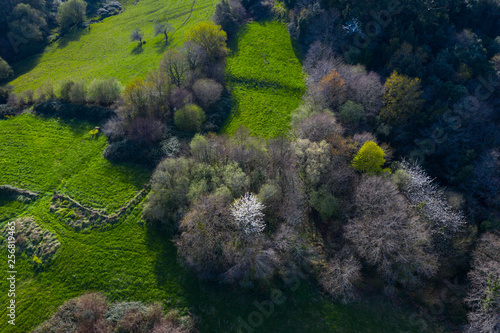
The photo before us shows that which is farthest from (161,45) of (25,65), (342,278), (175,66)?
(342,278)

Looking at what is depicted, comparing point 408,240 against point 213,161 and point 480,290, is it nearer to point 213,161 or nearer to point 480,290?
point 480,290

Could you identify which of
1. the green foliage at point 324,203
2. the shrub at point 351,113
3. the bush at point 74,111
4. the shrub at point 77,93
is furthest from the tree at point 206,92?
the green foliage at point 324,203

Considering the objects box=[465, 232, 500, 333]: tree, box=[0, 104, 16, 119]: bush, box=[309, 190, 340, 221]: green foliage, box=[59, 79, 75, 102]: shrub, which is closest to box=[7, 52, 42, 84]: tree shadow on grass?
box=[0, 104, 16, 119]: bush

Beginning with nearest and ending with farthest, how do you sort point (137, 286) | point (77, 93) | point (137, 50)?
point (137, 286) < point (77, 93) < point (137, 50)

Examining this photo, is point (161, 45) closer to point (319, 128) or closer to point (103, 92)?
point (103, 92)

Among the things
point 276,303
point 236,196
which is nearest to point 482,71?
point 236,196
